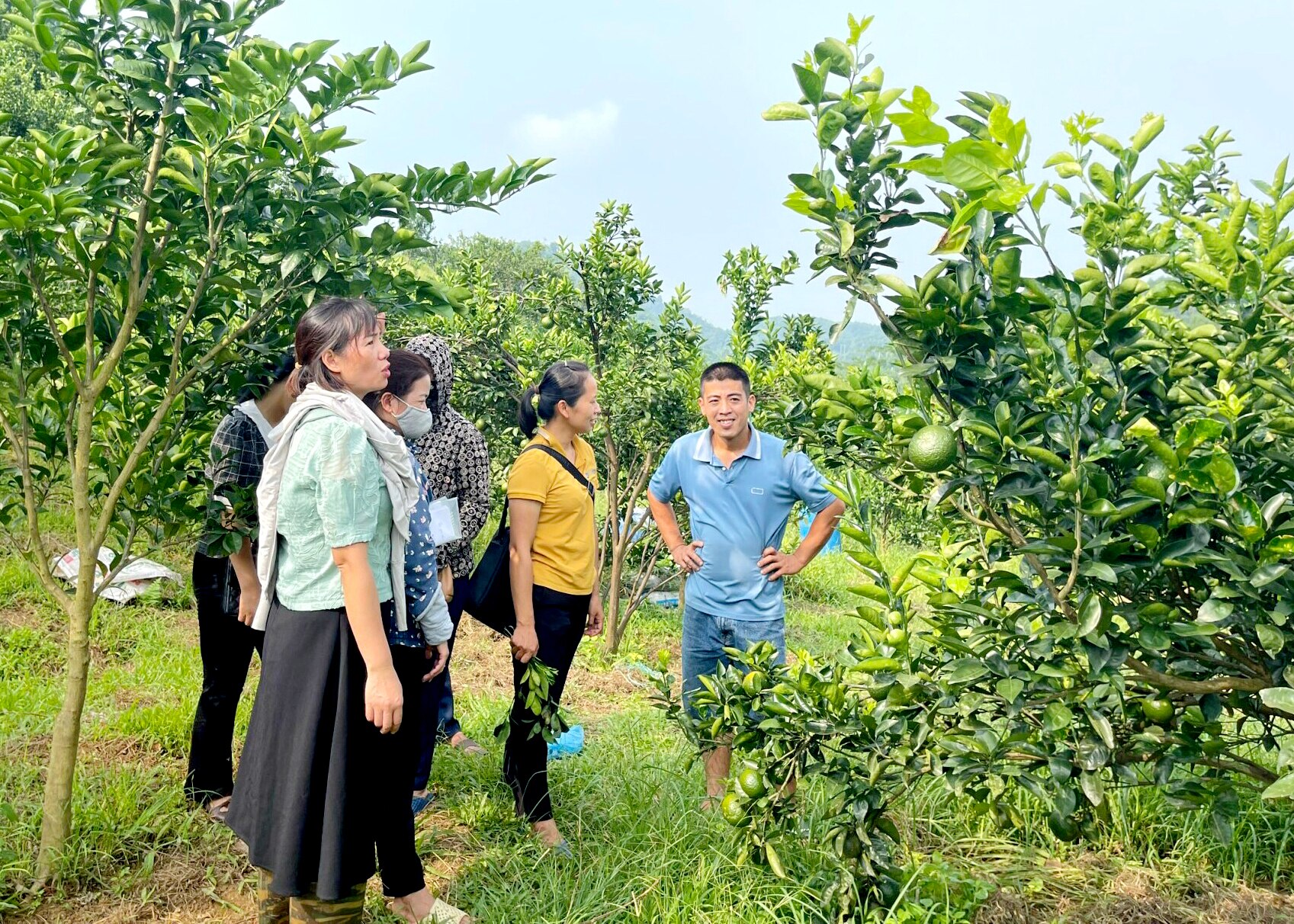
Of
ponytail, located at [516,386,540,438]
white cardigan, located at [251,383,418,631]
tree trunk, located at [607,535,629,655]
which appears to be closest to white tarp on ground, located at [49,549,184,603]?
tree trunk, located at [607,535,629,655]

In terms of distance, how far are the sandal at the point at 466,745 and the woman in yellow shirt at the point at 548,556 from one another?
0.75 meters

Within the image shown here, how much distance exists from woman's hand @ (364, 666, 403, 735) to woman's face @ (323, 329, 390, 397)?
0.67 meters

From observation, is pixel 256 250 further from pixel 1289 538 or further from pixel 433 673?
pixel 1289 538

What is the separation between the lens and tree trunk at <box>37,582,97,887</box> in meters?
2.75

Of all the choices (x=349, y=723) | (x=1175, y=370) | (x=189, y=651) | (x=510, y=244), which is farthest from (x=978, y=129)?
(x=510, y=244)

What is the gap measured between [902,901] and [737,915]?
0.45 metres

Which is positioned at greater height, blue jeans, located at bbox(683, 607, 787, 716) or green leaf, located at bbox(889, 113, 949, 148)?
green leaf, located at bbox(889, 113, 949, 148)

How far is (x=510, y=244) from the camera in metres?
38.7

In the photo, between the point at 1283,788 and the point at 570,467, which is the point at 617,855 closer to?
the point at 570,467

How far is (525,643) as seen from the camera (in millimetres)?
3135

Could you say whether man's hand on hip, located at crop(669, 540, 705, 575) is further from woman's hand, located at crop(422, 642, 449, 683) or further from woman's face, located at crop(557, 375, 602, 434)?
woman's hand, located at crop(422, 642, 449, 683)

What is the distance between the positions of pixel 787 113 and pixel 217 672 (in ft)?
8.62

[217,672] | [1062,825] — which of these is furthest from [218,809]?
[1062,825]

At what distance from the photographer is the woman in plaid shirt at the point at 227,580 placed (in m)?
2.91
